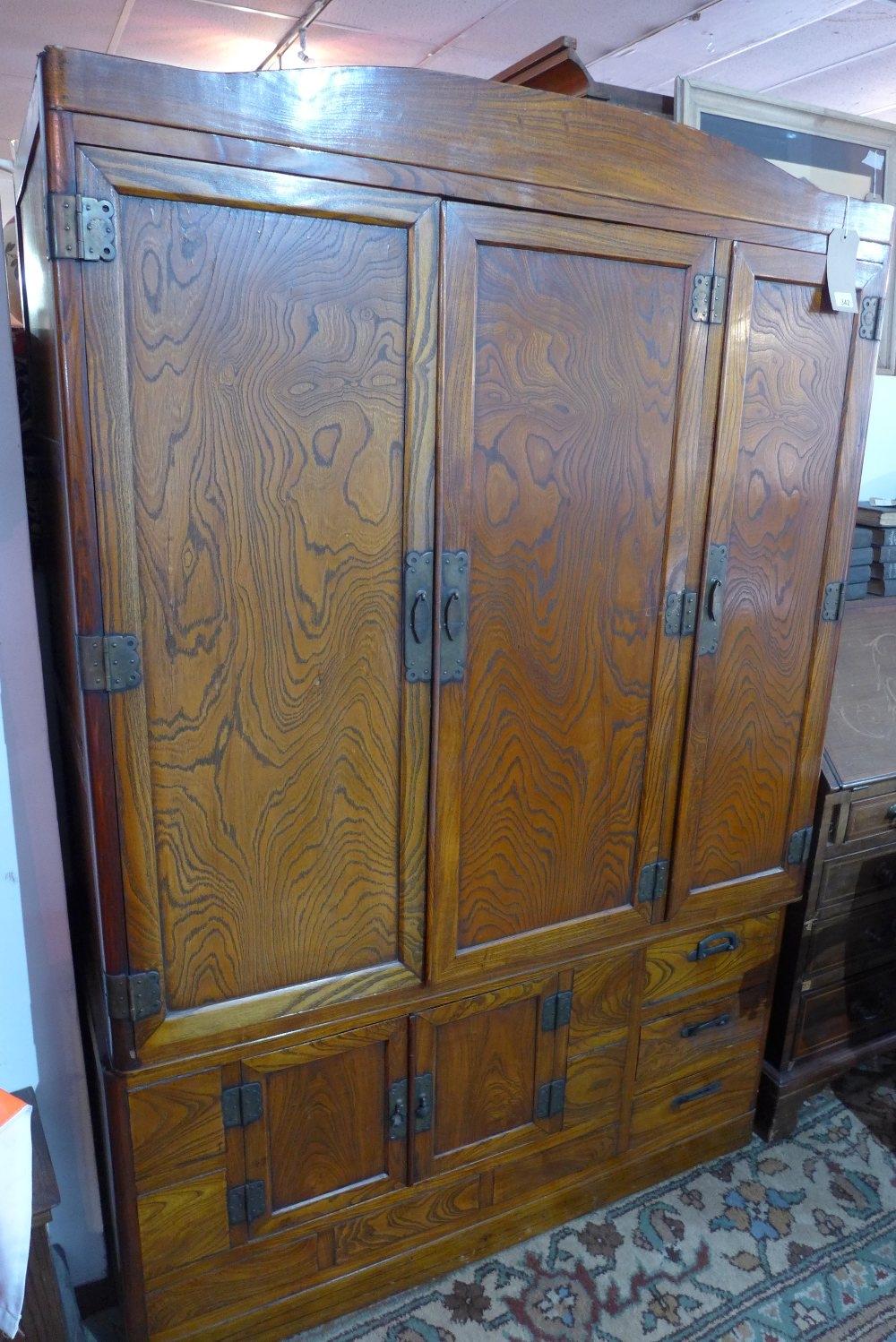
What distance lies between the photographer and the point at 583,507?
1449 millimetres

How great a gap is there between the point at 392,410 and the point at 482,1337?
159cm

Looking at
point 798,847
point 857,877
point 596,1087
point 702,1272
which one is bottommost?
point 702,1272

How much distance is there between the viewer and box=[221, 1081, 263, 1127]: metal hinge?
141cm

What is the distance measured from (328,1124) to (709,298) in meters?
1.51

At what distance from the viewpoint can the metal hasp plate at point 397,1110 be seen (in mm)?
1566

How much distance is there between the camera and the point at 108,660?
3.79 feet

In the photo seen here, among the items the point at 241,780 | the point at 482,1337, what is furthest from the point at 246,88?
the point at 482,1337

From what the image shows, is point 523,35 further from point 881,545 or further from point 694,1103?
point 694,1103

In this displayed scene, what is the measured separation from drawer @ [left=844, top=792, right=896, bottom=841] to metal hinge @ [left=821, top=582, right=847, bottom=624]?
43 cm

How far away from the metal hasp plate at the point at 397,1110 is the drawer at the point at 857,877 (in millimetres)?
993

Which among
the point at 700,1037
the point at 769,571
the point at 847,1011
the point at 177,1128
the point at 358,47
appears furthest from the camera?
the point at 358,47

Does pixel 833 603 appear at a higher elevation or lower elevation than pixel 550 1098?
higher

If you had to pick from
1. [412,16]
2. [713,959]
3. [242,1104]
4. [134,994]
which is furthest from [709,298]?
[412,16]

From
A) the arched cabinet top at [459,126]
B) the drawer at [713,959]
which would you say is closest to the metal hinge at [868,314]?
the arched cabinet top at [459,126]
